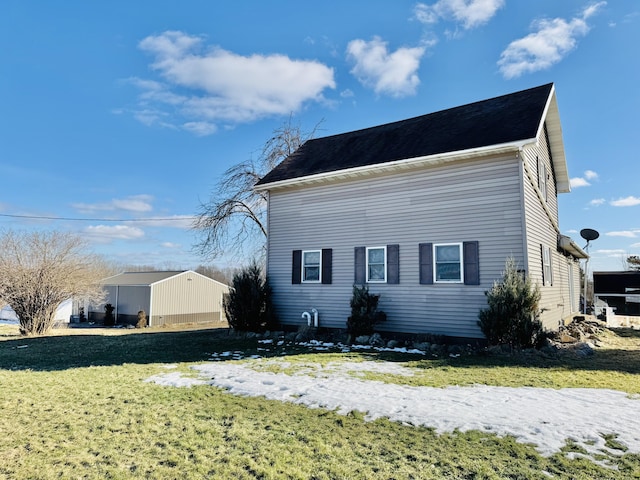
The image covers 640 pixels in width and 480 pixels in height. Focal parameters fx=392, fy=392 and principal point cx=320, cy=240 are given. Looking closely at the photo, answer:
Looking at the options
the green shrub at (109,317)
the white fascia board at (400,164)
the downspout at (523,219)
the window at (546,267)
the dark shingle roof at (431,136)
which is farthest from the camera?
the green shrub at (109,317)

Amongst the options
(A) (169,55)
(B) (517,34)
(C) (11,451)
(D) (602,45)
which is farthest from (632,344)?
(A) (169,55)

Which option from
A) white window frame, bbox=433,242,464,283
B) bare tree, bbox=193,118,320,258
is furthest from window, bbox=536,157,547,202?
bare tree, bbox=193,118,320,258

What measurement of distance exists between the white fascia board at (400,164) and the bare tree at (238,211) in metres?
9.03

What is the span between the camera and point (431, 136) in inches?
482

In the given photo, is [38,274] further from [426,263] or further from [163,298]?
[426,263]

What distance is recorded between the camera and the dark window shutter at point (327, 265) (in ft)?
41.6

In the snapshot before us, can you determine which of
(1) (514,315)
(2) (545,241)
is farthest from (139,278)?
(1) (514,315)

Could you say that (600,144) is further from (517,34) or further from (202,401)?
(202,401)

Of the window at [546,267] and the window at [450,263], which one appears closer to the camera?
the window at [450,263]

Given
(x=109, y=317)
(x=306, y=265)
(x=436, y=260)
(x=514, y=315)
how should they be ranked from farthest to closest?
(x=109, y=317)
(x=306, y=265)
(x=436, y=260)
(x=514, y=315)

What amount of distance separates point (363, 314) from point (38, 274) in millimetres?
15249

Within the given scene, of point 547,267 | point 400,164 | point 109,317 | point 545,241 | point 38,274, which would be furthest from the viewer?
point 109,317

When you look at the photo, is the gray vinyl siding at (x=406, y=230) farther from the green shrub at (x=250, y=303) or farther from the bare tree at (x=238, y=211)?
the bare tree at (x=238, y=211)

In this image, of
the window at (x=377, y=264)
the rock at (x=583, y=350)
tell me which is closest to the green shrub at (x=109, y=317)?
the window at (x=377, y=264)
